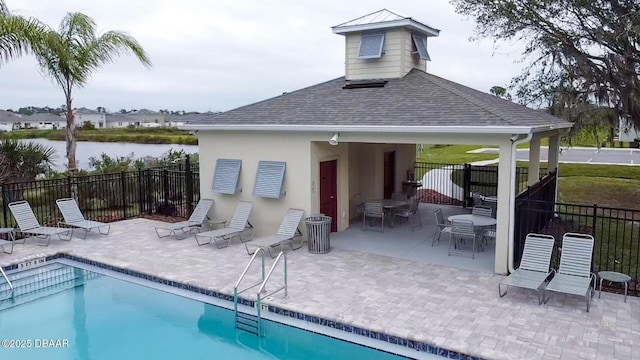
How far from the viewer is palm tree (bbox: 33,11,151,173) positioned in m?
14.8

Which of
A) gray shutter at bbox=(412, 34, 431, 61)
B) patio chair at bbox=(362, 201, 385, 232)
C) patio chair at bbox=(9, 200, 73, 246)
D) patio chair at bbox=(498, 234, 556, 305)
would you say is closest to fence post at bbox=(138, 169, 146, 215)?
patio chair at bbox=(9, 200, 73, 246)

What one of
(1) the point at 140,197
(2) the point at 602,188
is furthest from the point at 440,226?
(2) the point at 602,188

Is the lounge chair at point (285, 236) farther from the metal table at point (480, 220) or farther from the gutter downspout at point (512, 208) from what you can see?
the gutter downspout at point (512, 208)

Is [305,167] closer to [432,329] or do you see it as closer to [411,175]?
[432,329]

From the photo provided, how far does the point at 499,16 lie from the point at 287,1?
23.3 ft

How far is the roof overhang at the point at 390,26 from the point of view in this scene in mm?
14000

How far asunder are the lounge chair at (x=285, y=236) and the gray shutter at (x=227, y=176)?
6.09 feet

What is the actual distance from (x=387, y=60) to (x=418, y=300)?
27.5ft

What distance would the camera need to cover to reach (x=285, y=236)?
37.6 ft

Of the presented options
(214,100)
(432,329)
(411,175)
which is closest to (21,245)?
(432,329)

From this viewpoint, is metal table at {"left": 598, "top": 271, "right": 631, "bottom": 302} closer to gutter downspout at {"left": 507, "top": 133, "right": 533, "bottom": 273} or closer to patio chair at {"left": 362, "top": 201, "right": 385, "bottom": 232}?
gutter downspout at {"left": 507, "top": 133, "right": 533, "bottom": 273}

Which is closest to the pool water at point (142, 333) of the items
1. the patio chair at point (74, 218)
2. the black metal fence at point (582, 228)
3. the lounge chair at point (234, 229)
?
the lounge chair at point (234, 229)

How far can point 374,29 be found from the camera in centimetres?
1437

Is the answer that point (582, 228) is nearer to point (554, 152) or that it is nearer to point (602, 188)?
point (554, 152)
